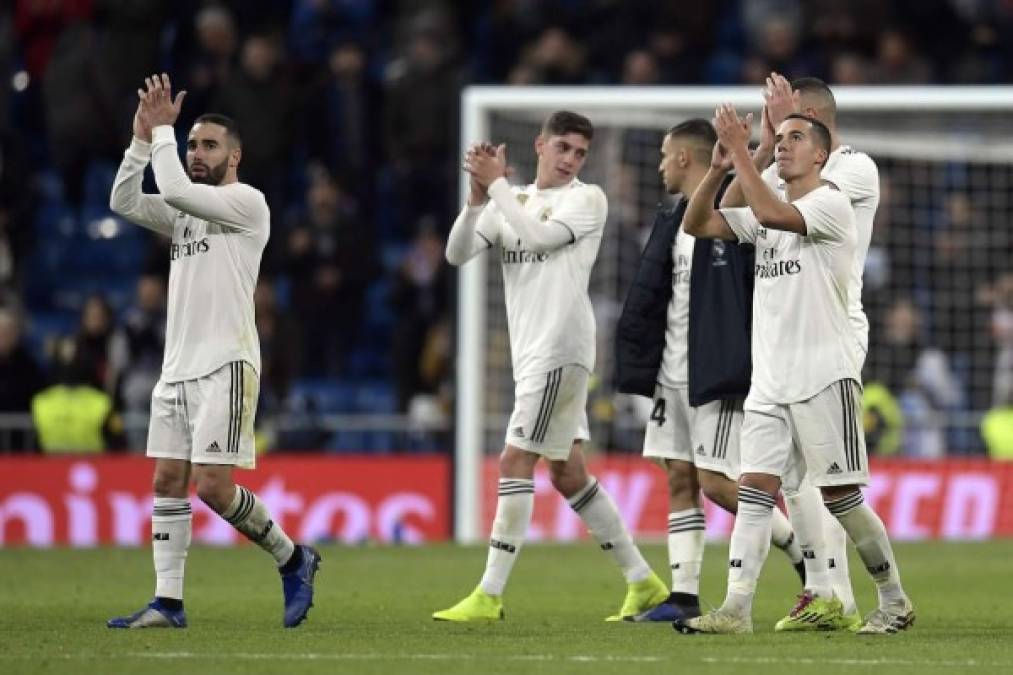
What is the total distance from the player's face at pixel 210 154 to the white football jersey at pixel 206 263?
0.08 m

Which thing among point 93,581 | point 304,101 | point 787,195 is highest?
point 304,101

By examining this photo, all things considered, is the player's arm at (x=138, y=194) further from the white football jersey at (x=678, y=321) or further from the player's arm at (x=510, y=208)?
the white football jersey at (x=678, y=321)

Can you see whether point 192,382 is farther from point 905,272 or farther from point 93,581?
point 905,272

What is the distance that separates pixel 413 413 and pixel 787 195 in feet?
34.2

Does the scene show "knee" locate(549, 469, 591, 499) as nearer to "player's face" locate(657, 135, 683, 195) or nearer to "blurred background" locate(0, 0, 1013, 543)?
"player's face" locate(657, 135, 683, 195)

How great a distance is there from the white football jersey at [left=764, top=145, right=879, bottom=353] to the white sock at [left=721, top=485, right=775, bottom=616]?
40.2 inches

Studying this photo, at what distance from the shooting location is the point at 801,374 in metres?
9.48

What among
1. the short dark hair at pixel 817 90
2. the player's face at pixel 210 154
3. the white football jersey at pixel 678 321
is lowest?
the white football jersey at pixel 678 321

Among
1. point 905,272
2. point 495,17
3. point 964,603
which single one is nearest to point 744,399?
point 964,603

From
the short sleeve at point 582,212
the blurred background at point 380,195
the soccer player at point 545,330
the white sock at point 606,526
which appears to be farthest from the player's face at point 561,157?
the blurred background at point 380,195

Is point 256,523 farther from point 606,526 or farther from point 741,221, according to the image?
point 741,221

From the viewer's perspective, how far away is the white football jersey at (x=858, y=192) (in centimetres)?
1009

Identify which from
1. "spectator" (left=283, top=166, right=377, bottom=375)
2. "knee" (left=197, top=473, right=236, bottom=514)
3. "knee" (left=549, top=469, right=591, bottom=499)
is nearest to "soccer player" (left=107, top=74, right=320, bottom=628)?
"knee" (left=197, top=473, right=236, bottom=514)

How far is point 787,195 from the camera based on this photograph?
9734mm
